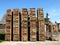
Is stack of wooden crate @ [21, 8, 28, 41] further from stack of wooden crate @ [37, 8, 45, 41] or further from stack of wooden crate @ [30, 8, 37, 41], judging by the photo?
stack of wooden crate @ [37, 8, 45, 41]

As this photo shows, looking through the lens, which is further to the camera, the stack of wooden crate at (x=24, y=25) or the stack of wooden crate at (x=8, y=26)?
the stack of wooden crate at (x=8, y=26)

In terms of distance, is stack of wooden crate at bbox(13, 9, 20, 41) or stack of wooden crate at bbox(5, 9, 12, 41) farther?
stack of wooden crate at bbox(5, 9, 12, 41)

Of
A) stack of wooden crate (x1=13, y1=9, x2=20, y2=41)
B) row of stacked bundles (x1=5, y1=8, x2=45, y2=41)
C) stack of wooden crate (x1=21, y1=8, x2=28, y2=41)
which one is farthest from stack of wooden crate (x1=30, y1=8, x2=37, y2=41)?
stack of wooden crate (x1=13, y1=9, x2=20, y2=41)

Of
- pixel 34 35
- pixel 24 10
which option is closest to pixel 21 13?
pixel 24 10

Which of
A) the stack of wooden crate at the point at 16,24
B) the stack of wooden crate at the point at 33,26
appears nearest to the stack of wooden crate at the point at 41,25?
the stack of wooden crate at the point at 33,26

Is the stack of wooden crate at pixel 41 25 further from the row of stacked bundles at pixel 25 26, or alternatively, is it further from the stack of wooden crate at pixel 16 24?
the stack of wooden crate at pixel 16 24

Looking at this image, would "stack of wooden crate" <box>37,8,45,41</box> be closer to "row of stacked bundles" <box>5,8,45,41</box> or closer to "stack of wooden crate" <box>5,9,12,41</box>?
"row of stacked bundles" <box>5,8,45,41</box>

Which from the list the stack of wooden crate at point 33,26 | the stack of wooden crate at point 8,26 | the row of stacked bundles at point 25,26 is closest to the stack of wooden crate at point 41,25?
the row of stacked bundles at point 25,26

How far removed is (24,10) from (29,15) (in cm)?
108

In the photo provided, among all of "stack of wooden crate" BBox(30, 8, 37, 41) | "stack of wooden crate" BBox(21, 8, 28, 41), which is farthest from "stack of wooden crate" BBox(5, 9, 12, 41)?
"stack of wooden crate" BBox(30, 8, 37, 41)

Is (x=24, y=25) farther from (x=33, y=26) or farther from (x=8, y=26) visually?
(x=8, y=26)

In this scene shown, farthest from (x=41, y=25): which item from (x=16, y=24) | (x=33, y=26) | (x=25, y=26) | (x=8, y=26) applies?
(x=8, y=26)

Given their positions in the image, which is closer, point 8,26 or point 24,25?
point 24,25

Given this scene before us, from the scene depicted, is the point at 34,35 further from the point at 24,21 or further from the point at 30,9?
the point at 30,9
